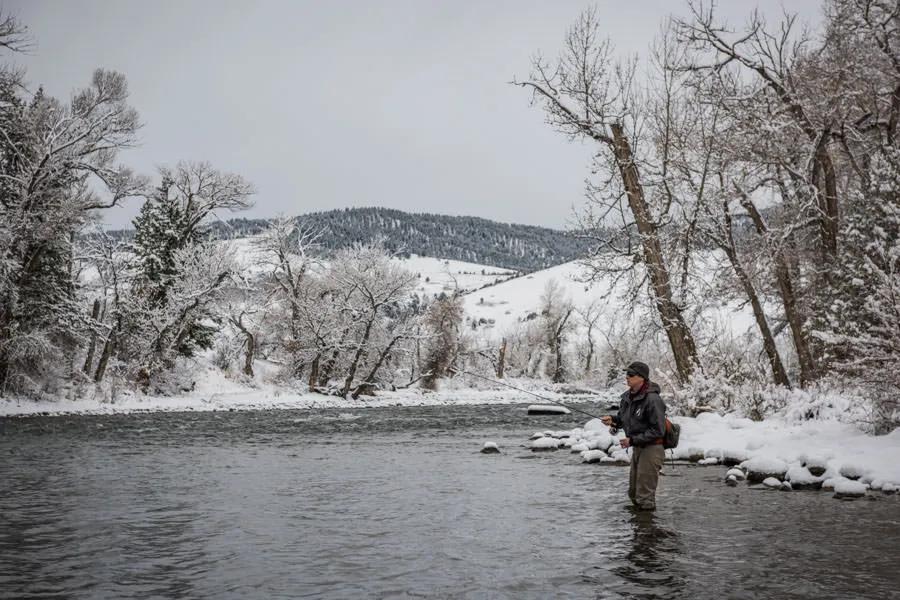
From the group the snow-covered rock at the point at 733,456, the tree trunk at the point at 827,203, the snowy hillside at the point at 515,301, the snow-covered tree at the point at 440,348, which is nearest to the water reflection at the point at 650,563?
the snow-covered rock at the point at 733,456

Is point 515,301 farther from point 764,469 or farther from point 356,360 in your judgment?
point 764,469

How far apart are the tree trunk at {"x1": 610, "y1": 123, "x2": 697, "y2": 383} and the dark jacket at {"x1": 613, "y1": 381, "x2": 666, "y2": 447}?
26.0 feet

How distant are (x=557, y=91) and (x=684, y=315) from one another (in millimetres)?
6308

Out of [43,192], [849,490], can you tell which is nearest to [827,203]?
[849,490]

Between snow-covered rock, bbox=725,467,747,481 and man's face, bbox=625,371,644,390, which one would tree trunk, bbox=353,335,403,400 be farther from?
man's face, bbox=625,371,644,390

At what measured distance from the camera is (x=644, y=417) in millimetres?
9016

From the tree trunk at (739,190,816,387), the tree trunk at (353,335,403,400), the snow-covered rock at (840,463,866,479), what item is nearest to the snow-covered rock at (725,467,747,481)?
the snow-covered rock at (840,463,866,479)

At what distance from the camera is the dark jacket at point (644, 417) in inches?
348

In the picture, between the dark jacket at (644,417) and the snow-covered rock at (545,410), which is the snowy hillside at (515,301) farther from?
the dark jacket at (644,417)

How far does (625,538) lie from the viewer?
7.84 meters

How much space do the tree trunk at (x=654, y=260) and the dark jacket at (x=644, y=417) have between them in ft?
26.0

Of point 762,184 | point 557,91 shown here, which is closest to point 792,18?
point 762,184

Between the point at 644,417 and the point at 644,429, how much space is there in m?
0.15

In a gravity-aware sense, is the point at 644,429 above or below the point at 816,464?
above
